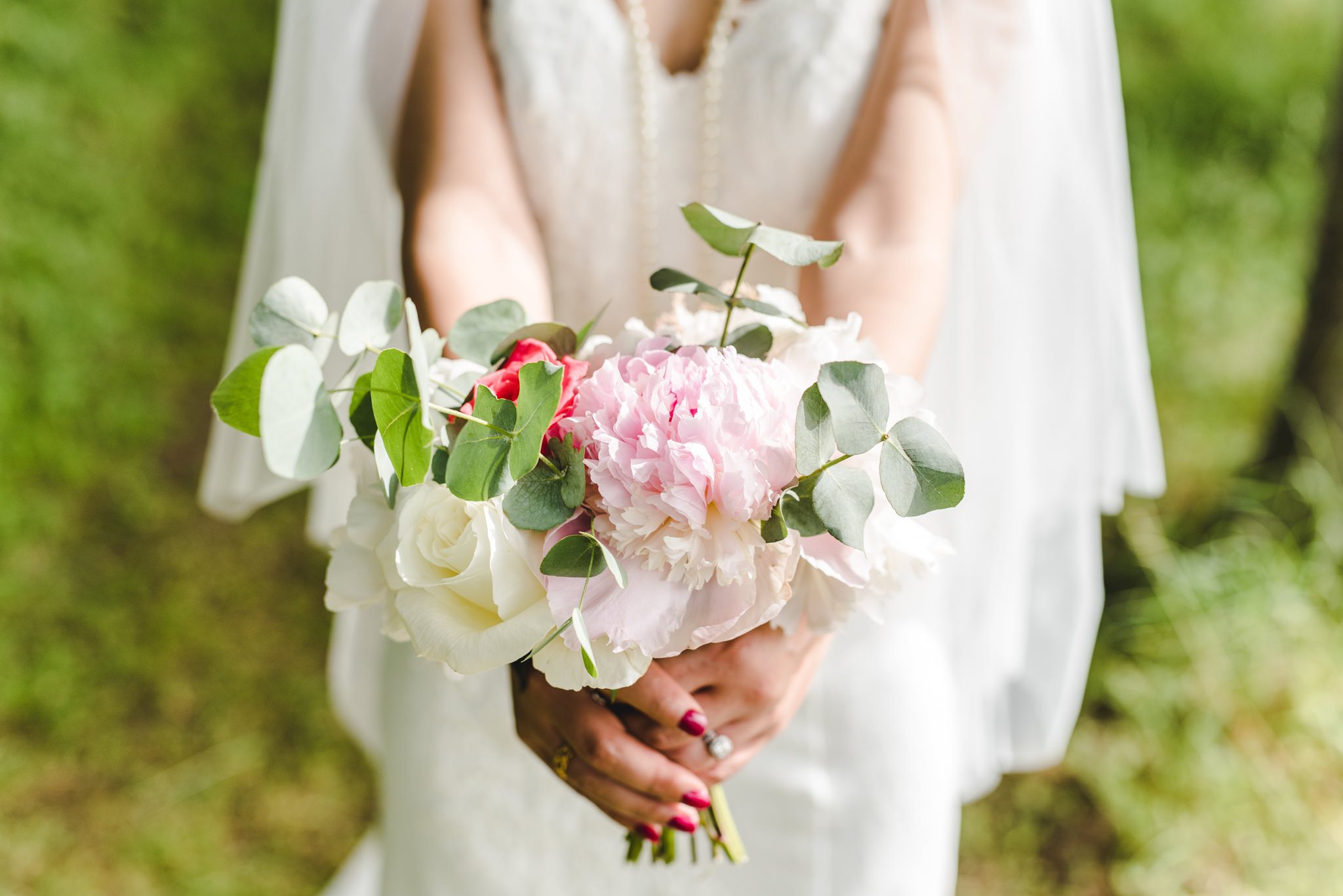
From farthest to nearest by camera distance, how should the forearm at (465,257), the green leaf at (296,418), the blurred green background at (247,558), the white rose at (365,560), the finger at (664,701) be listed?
the blurred green background at (247,558) → the forearm at (465,257) → the finger at (664,701) → the white rose at (365,560) → the green leaf at (296,418)

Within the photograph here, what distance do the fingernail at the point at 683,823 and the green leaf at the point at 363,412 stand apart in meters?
0.45

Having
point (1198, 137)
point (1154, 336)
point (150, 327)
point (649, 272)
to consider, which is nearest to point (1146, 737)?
point (1154, 336)

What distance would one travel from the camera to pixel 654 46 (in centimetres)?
127

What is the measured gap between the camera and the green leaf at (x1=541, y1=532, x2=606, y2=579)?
66 centimetres

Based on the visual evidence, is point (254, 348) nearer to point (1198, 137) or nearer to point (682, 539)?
point (682, 539)

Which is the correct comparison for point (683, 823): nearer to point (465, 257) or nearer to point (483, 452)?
point (483, 452)

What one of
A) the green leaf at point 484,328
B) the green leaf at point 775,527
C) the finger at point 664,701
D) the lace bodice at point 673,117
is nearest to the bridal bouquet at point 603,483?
the green leaf at point 775,527

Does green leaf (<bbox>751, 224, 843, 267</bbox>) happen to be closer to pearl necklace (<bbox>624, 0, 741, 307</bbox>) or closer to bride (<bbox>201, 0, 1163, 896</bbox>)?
bride (<bbox>201, 0, 1163, 896</bbox>)

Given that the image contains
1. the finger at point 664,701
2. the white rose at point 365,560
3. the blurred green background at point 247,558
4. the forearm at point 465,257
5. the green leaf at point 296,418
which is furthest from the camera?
the blurred green background at point 247,558

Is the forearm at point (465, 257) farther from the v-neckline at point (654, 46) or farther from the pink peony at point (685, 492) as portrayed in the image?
the pink peony at point (685, 492)

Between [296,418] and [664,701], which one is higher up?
[296,418]

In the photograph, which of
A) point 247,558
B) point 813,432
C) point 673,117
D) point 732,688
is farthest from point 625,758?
point 247,558

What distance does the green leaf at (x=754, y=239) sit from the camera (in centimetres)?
74

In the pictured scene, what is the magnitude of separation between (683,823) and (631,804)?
0.05 meters
